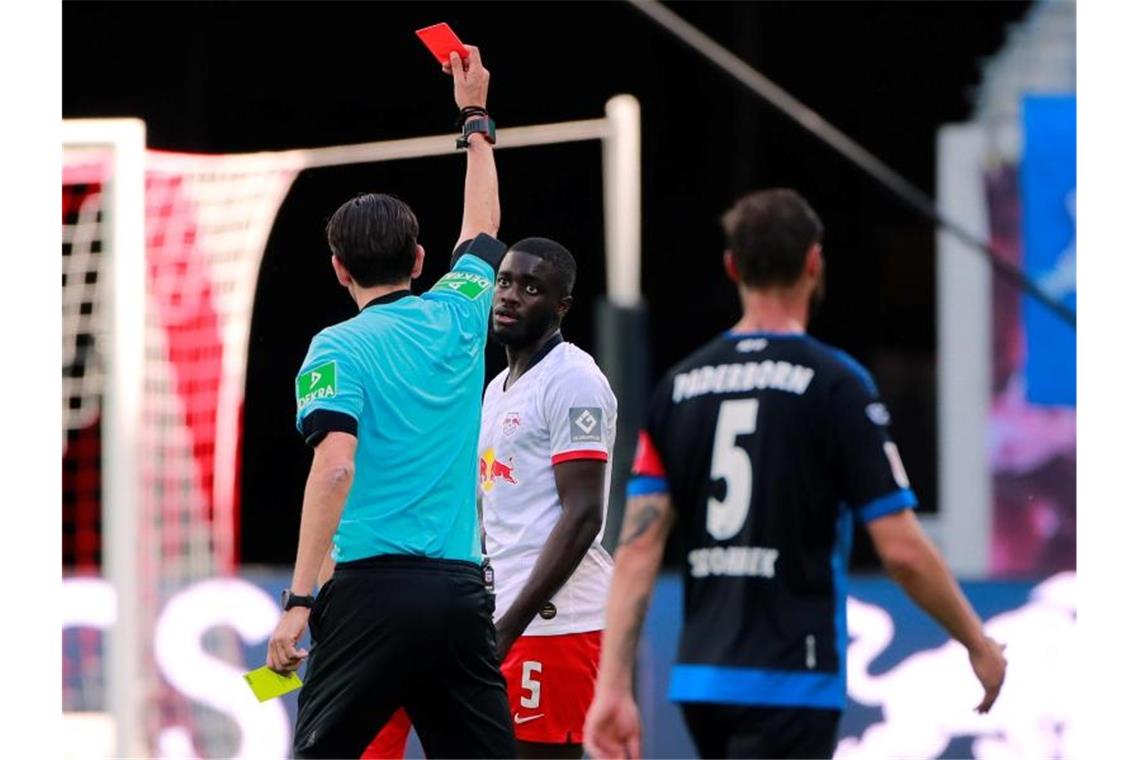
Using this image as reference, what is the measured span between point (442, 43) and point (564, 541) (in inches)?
51.4

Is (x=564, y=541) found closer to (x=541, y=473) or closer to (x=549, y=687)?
(x=541, y=473)

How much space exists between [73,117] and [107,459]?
2.74m

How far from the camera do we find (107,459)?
797 centimetres

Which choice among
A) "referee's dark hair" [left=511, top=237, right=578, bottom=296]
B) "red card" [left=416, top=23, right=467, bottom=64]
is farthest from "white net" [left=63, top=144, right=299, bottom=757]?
"referee's dark hair" [left=511, top=237, right=578, bottom=296]

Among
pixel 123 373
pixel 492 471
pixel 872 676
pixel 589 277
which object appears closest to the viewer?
pixel 492 471

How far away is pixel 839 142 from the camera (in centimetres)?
773

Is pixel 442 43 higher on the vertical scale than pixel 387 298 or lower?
higher

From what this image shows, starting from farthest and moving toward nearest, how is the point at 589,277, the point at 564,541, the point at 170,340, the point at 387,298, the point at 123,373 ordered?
the point at 589,277 → the point at 170,340 → the point at 123,373 → the point at 564,541 → the point at 387,298

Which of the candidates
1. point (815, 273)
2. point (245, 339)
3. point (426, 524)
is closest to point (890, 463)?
point (815, 273)

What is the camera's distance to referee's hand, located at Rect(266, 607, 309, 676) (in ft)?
13.9

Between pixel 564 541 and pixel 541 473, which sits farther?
pixel 541 473

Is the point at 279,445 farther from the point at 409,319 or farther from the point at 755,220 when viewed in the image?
the point at 755,220

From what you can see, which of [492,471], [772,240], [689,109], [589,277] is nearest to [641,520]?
[772,240]

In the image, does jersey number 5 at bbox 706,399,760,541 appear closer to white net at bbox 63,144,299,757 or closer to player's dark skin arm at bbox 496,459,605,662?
player's dark skin arm at bbox 496,459,605,662
